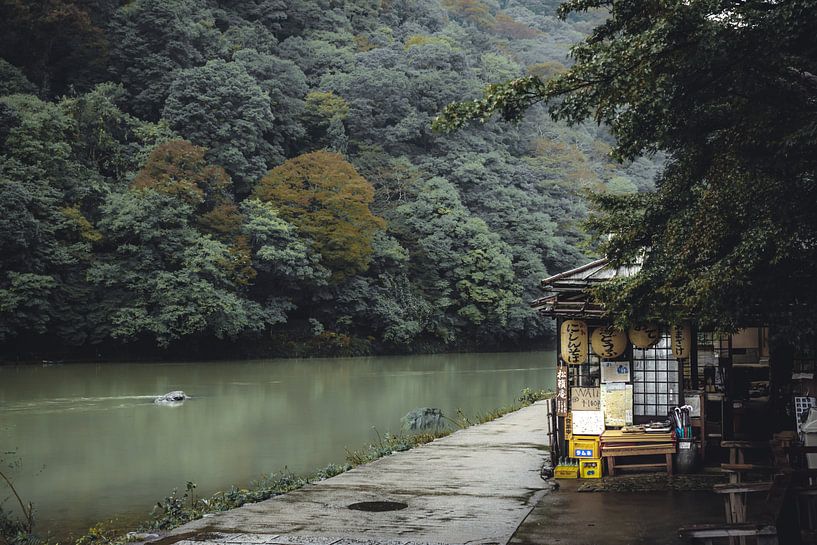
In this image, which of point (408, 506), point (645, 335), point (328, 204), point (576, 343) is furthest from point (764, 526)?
point (328, 204)

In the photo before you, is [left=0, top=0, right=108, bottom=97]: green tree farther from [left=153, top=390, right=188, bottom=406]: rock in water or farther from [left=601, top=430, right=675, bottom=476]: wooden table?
[left=601, top=430, right=675, bottom=476]: wooden table

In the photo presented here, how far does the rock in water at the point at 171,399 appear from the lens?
862 inches

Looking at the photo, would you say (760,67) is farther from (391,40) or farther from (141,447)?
(391,40)

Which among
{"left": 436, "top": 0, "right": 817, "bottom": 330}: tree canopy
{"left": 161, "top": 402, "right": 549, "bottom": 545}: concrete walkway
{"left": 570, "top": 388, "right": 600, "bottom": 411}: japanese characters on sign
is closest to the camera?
{"left": 436, "top": 0, "right": 817, "bottom": 330}: tree canopy

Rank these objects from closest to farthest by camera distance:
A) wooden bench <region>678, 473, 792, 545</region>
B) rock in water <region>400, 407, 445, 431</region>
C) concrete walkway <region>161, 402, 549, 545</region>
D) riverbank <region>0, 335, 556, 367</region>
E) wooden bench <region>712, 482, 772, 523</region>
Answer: wooden bench <region>678, 473, 792, 545</region>
wooden bench <region>712, 482, 772, 523</region>
concrete walkway <region>161, 402, 549, 545</region>
rock in water <region>400, 407, 445, 431</region>
riverbank <region>0, 335, 556, 367</region>

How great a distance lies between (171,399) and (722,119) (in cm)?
1783

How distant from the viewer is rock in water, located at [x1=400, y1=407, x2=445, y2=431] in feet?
57.3

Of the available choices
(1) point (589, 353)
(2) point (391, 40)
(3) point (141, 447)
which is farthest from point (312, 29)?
(1) point (589, 353)

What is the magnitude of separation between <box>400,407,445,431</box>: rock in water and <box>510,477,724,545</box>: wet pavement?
8187mm

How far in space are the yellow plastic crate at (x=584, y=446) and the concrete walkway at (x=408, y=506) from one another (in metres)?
0.54

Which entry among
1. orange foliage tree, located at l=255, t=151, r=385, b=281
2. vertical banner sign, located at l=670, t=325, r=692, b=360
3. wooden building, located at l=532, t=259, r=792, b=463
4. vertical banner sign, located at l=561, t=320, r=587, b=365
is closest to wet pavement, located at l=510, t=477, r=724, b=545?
wooden building, located at l=532, t=259, r=792, b=463

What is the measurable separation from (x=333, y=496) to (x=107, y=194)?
1098 inches

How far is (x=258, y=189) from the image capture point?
39250mm

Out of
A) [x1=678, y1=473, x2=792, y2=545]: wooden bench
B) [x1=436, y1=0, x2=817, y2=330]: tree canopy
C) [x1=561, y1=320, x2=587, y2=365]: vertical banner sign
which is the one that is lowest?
[x1=678, y1=473, x2=792, y2=545]: wooden bench
